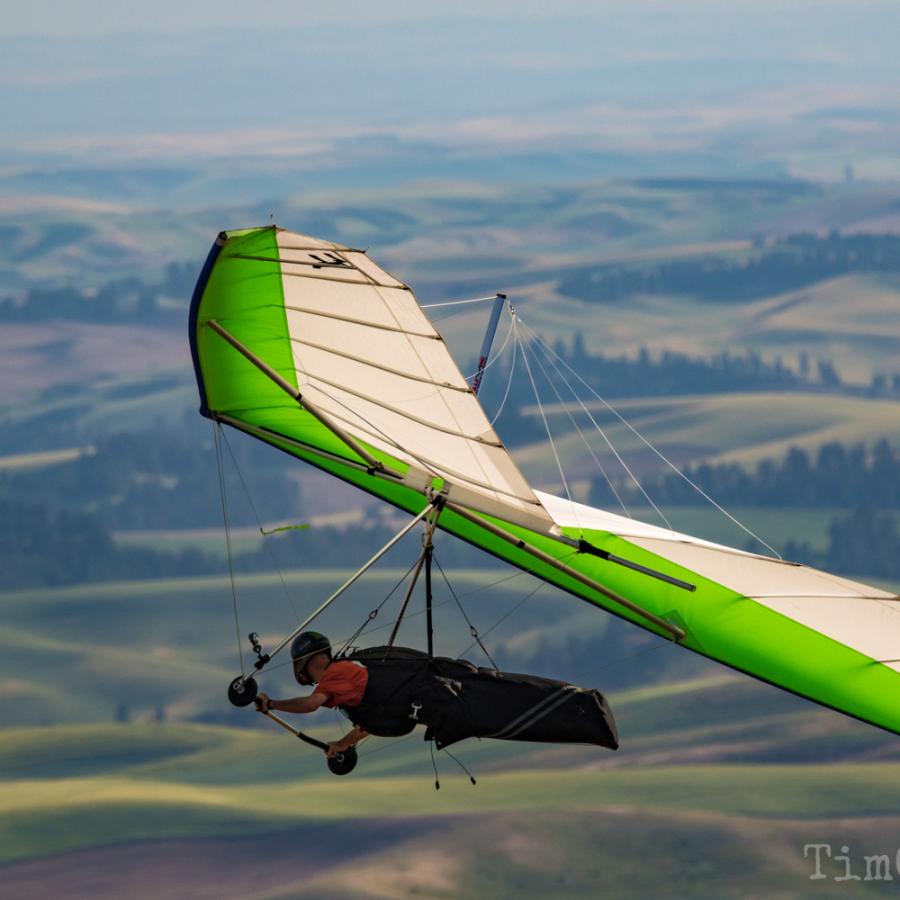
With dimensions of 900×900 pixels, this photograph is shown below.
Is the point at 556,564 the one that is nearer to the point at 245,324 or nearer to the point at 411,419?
the point at 411,419

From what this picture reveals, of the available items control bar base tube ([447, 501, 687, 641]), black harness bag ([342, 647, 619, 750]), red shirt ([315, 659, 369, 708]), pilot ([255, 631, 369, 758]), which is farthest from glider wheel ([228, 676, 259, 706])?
control bar base tube ([447, 501, 687, 641])

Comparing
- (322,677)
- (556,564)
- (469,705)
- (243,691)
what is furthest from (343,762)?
(556,564)

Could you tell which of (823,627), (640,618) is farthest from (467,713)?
(823,627)

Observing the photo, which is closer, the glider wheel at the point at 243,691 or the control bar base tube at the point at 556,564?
the control bar base tube at the point at 556,564

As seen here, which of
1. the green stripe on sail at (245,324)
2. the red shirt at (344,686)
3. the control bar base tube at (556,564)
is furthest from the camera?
the green stripe on sail at (245,324)

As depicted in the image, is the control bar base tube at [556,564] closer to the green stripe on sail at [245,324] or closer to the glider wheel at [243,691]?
the glider wheel at [243,691]

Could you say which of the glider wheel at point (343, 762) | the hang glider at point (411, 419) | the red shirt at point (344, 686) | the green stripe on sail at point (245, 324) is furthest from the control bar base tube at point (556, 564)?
the green stripe on sail at point (245, 324)
